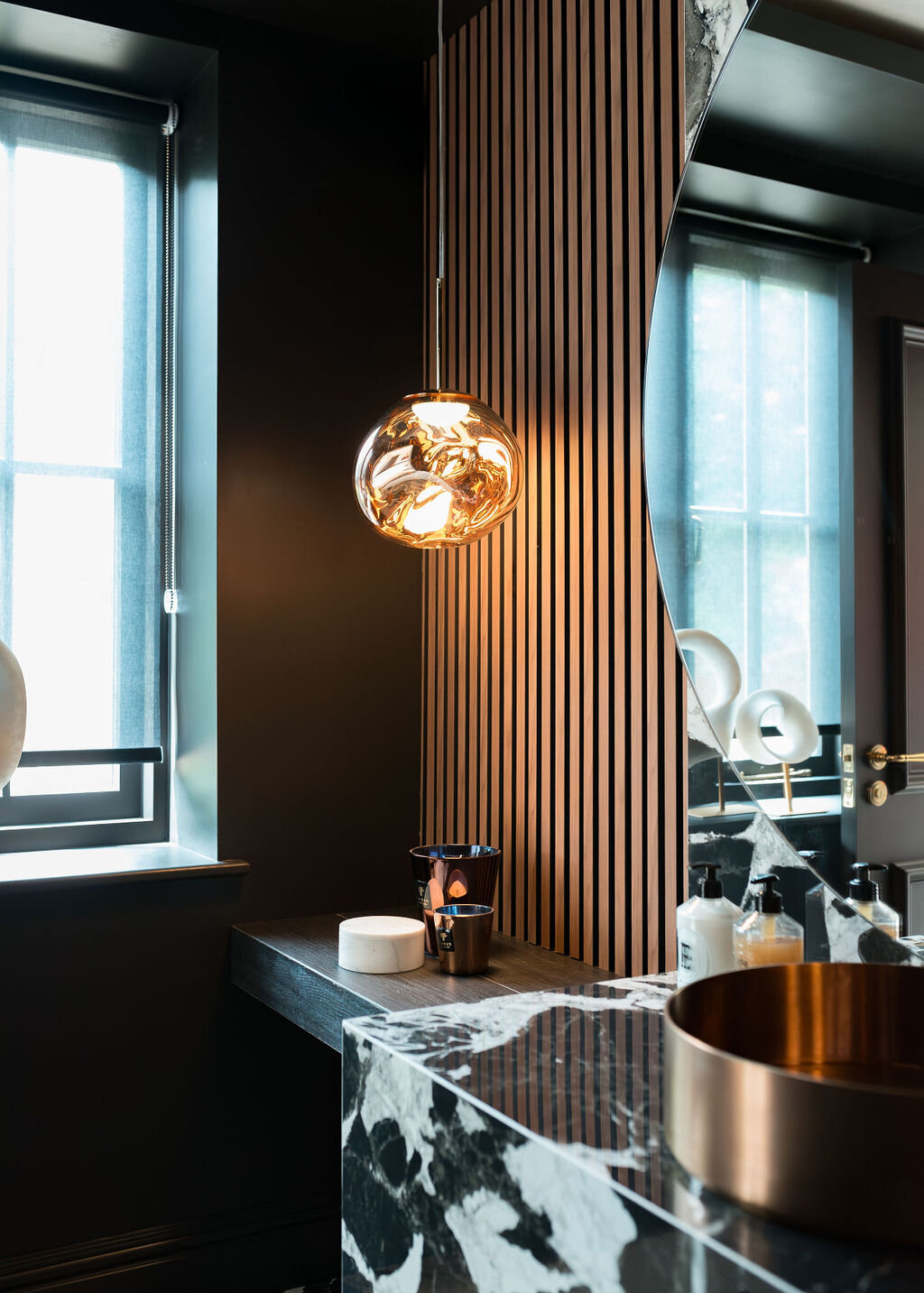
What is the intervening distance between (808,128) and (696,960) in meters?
1.03

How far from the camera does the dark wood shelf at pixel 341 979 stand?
5.95 ft

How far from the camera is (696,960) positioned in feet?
4.91

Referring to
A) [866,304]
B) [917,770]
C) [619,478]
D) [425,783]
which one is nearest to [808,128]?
[866,304]

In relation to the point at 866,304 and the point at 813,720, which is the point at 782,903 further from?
the point at 866,304

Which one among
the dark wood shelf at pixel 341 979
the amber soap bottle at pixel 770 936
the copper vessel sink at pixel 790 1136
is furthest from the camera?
the dark wood shelf at pixel 341 979

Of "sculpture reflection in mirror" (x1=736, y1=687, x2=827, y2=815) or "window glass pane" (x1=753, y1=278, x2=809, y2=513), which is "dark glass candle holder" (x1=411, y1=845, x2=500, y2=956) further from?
"window glass pane" (x1=753, y1=278, x2=809, y2=513)

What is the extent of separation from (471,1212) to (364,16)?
7.27 feet

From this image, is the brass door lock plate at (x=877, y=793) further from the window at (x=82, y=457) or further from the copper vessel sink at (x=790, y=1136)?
the window at (x=82, y=457)

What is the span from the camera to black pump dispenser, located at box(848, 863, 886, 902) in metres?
1.31

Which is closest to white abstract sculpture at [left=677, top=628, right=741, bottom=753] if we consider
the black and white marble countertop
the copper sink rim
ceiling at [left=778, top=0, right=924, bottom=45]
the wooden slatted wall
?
the wooden slatted wall

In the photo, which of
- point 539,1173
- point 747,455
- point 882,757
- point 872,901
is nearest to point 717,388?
point 747,455

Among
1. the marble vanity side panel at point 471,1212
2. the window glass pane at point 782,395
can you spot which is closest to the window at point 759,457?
the window glass pane at point 782,395

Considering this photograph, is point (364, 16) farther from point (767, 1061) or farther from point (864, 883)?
point (767, 1061)

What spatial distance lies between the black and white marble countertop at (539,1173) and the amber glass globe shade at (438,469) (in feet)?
2.47
